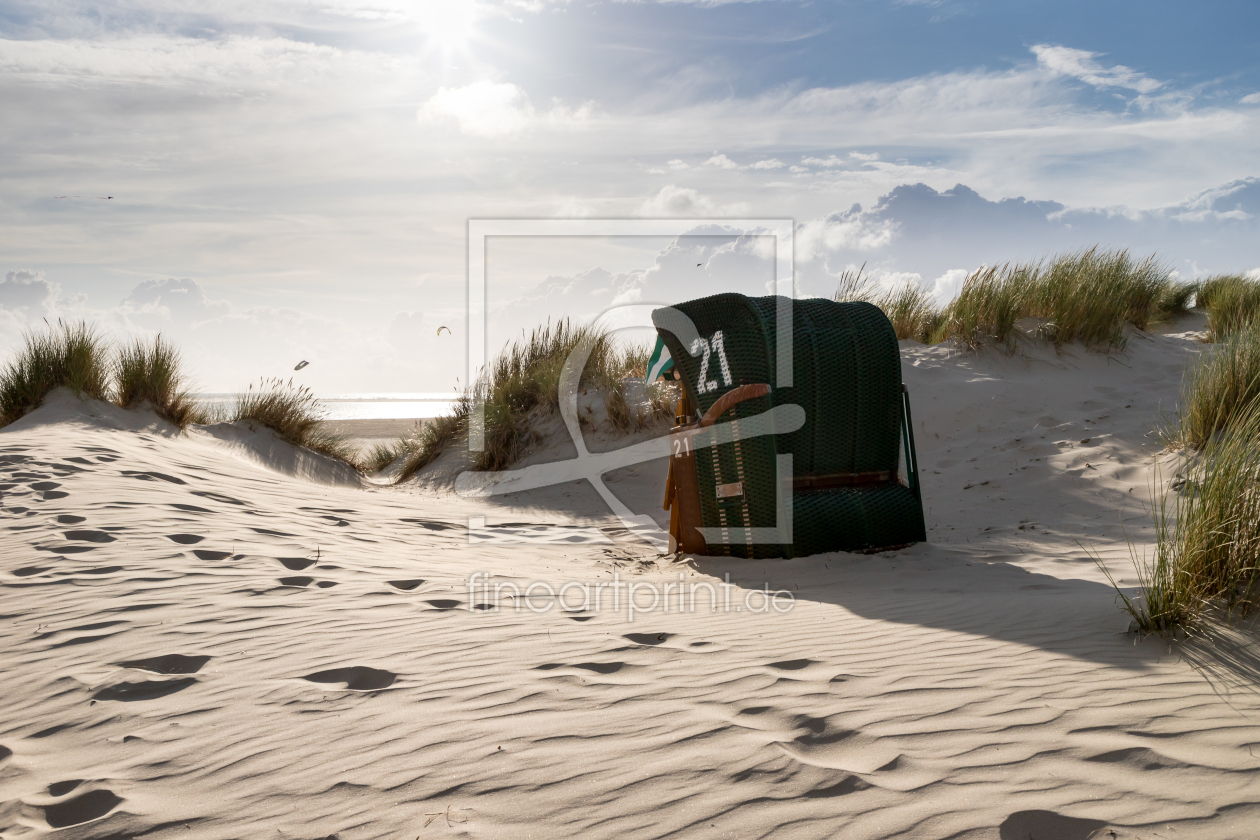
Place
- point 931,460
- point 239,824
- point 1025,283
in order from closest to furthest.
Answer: point 239,824, point 931,460, point 1025,283

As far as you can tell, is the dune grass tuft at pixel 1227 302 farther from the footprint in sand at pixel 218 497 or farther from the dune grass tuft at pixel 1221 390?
the footprint in sand at pixel 218 497

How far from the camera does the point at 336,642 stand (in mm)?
3236

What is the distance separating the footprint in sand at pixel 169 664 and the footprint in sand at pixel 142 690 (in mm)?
109

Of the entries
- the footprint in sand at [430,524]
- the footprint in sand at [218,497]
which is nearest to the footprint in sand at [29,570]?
the footprint in sand at [218,497]

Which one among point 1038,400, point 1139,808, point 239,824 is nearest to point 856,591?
point 1139,808

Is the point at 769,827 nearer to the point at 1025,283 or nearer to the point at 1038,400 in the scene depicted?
the point at 1038,400

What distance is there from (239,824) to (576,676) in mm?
1173

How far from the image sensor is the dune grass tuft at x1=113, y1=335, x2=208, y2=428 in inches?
381

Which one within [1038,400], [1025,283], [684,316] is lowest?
[1038,400]

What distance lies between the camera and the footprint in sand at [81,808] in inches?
79.4

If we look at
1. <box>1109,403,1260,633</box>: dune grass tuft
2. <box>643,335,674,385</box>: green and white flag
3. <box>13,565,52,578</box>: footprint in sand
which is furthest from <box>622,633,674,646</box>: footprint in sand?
<box>13,565,52,578</box>: footprint in sand

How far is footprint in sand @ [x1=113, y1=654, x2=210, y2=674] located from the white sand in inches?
0.6

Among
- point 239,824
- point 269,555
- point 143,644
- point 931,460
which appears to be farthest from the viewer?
point 931,460

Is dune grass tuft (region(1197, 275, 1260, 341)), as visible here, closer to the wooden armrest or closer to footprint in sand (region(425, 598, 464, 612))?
the wooden armrest
